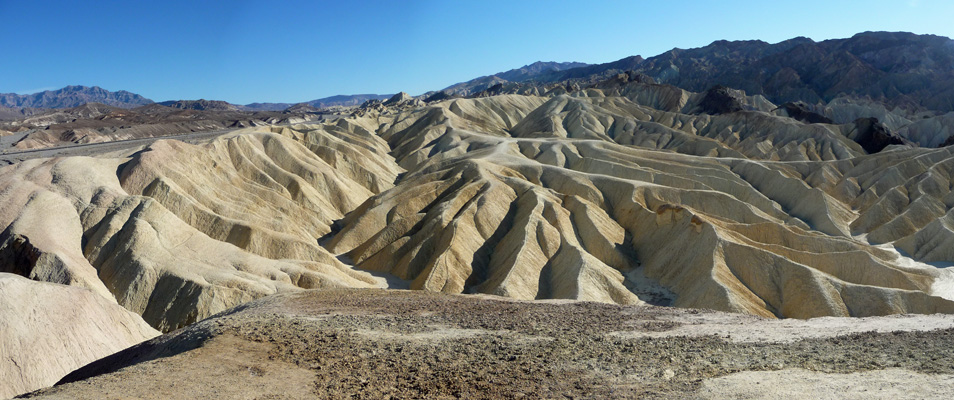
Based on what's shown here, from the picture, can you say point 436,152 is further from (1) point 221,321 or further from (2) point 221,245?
(1) point 221,321

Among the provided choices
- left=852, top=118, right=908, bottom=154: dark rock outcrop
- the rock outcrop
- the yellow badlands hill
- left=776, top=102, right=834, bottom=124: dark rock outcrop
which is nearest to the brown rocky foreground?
the rock outcrop

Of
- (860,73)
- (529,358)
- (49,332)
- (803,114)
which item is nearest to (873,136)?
(803,114)

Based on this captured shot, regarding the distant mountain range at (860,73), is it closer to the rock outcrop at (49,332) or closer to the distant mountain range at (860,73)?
the distant mountain range at (860,73)

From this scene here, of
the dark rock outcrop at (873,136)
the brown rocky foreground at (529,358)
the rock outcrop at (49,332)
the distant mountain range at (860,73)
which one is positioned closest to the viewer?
the brown rocky foreground at (529,358)

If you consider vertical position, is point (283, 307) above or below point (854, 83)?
below

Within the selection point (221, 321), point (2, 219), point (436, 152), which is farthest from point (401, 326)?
point (436, 152)

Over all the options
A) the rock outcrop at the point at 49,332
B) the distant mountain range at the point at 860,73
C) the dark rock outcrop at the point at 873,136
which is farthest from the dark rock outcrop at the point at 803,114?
the rock outcrop at the point at 49,332

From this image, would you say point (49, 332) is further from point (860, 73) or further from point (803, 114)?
point (860, 73)

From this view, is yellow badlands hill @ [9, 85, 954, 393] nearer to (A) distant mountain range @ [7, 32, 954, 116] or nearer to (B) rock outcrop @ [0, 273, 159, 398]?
(B) rock outcrop @ [0, 273, 159, 398]

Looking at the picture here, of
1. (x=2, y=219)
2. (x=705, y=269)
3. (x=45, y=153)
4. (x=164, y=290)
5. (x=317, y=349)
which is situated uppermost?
(x=45, y=153)
